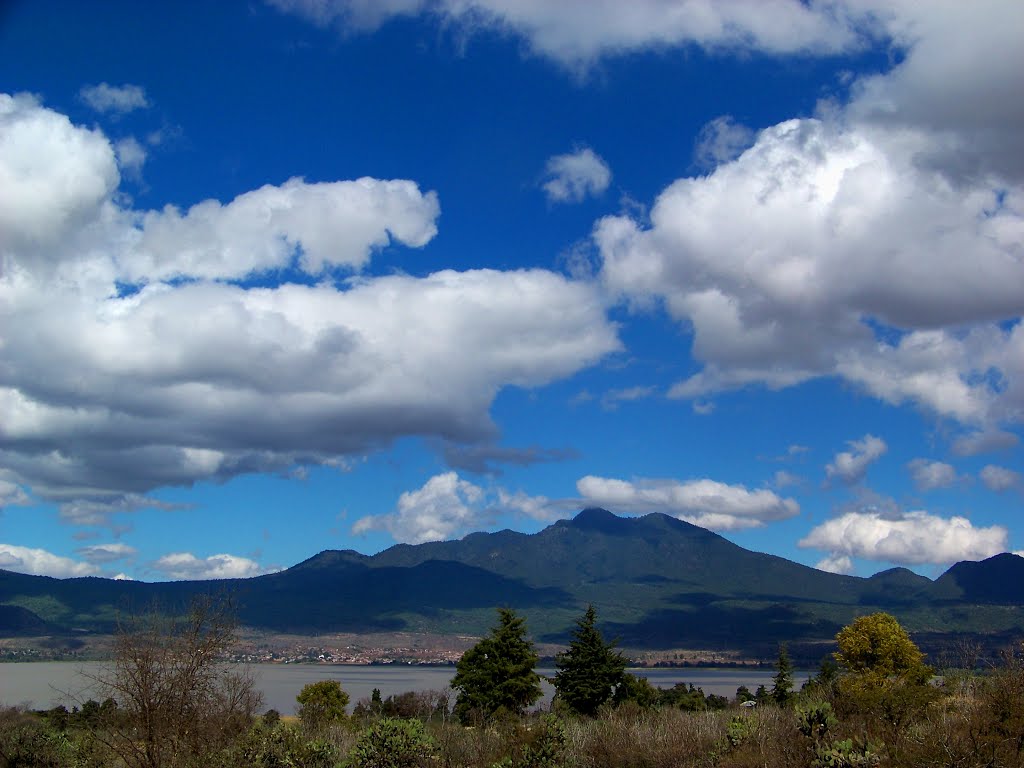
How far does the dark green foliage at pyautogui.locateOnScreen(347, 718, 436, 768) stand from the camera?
22.5 metres

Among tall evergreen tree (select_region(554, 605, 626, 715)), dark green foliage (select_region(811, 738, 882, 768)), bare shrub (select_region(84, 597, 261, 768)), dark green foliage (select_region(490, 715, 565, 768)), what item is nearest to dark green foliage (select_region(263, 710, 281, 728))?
bare shrub (select_region(84, 597, 261, 768))

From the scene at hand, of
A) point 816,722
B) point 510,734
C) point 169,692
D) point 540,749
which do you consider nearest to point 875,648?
point 510,734

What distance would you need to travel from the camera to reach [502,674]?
6469 centimetres

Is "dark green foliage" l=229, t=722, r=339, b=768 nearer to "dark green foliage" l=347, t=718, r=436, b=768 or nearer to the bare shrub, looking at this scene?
the bare shrub

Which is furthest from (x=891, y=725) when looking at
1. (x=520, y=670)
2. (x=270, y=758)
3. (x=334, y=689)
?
(x=334, y=689)

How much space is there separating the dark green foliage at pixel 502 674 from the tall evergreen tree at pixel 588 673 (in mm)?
2234

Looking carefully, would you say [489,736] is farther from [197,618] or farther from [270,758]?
Answer: [197,618]

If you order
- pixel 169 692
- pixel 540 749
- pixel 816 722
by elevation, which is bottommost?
pixel 540 749

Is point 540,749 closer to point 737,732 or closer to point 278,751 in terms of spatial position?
point 737,732

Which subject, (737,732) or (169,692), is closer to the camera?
(737,732)

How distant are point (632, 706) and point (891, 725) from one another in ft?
55.5

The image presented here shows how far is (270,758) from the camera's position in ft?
76.5

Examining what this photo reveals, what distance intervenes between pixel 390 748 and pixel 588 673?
46.2 m

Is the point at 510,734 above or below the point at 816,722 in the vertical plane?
below
